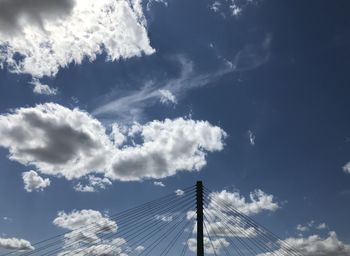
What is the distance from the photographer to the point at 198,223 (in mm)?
37688

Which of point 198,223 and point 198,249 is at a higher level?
point 198,223

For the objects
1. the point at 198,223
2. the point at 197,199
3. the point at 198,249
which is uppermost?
the point at 197,199

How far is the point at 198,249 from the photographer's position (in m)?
35.8

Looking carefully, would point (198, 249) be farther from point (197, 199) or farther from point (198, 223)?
point (197, 199)

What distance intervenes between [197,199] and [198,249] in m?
5.36

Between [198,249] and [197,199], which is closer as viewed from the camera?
[198,249]

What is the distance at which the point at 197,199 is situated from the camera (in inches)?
1564

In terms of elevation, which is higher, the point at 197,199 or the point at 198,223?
the point at 197,199

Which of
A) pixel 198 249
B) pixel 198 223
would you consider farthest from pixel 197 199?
pixel 198 249

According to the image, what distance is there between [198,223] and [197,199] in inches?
108

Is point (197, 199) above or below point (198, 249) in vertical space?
above
